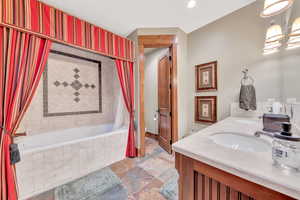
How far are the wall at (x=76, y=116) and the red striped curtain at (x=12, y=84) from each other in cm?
79

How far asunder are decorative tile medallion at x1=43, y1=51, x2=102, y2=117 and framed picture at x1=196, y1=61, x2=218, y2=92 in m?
2.29

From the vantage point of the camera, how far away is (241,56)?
186 centimetres

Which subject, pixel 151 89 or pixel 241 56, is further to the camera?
pixel 151 89

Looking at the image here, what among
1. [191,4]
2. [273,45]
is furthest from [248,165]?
[191,4]

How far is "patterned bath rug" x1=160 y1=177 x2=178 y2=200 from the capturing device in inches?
52.9

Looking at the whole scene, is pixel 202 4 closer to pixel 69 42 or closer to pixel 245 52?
pixel 245 52

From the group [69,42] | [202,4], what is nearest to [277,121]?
[202,4]

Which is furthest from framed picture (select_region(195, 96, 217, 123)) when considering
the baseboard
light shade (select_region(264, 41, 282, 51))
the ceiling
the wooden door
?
the ceiling

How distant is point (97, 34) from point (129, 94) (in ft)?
3.93

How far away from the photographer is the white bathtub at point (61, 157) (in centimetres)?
133

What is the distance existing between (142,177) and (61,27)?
249 centimetres

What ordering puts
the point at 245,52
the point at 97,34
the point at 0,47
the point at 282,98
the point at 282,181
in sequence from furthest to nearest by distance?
the point at 97,34
the point at 245,52
the point at 282,98
the point at 0,47
the point at 282,181

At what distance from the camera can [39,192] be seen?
1.40 m

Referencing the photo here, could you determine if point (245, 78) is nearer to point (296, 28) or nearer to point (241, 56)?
point (241, 56)
